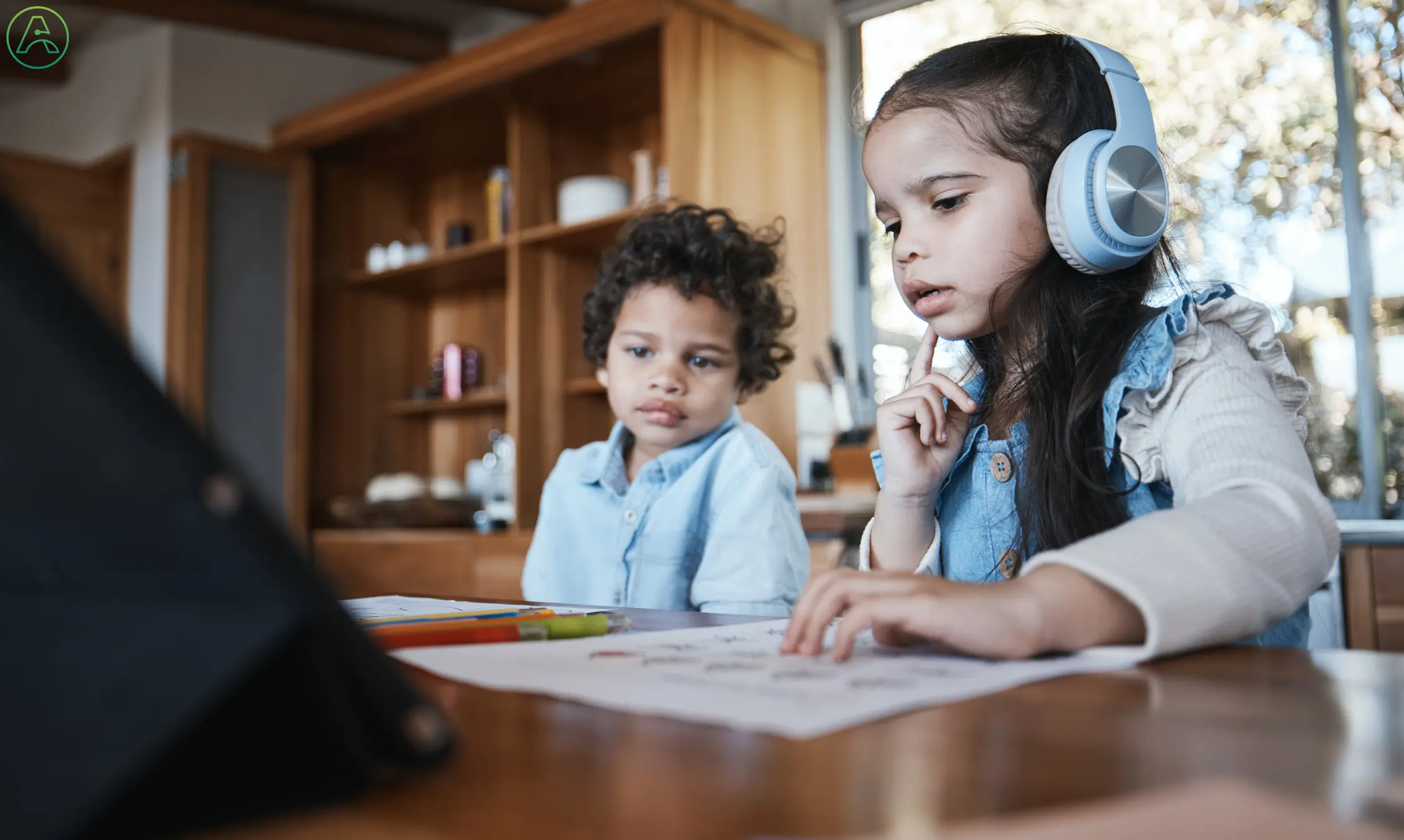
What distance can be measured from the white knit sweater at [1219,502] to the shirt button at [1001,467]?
15cm

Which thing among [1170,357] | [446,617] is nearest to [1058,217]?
[1170,357]

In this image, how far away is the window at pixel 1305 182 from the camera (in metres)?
2.38

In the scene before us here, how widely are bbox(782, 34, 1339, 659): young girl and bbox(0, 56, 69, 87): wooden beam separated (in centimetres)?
468

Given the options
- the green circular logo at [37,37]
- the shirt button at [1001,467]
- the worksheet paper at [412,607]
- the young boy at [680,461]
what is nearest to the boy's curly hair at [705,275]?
the young boy at [680,461]

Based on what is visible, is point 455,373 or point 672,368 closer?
point 672,368

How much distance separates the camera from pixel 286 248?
3863 millimetres

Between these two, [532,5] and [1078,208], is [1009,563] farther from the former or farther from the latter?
[532,5]

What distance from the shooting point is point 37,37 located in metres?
4.36

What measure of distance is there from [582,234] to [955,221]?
220 centimetres

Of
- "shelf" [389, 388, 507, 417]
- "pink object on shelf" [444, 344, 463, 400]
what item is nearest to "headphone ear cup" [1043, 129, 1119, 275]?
"shelf" [389, 388, 507, 417]

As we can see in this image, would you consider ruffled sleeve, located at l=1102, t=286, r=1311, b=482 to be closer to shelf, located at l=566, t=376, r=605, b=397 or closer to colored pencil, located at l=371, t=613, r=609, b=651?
colored pencil, located at l=371, t=613, r=609, b=651

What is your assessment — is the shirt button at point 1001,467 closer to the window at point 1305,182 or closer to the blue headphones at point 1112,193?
the blue headphones at point 1112,193

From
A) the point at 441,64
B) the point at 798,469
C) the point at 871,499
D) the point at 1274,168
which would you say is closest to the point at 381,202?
the point at 441,64

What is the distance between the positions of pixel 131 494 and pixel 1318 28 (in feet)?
9.58
